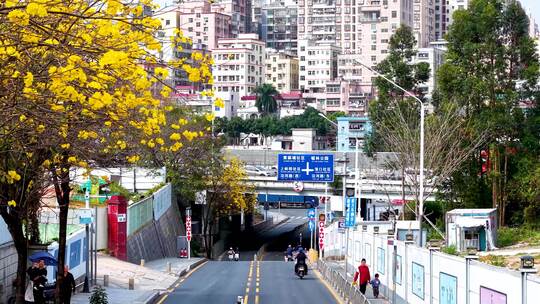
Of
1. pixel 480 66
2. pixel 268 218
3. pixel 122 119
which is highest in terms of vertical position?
pixel 480 66

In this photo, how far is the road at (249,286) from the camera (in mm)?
40719

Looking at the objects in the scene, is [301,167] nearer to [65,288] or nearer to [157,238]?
[157,238]

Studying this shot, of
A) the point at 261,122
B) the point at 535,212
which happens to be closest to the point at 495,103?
the point at 535,212

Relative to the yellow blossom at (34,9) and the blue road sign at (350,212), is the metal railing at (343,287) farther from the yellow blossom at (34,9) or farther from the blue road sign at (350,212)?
the yellow blossom at (34,9)

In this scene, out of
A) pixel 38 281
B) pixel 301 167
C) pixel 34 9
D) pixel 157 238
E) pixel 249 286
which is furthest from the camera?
pixel 301 167

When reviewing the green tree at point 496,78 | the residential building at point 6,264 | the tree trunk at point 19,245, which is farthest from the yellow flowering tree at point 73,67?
the green tree at point 496,78

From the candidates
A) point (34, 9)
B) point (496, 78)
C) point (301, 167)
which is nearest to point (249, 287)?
point (301, 167)

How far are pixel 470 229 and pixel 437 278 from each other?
102 ft

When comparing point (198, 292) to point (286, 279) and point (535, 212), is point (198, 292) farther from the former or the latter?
point (535, 212)

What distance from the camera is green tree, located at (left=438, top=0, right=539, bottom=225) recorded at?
6594cm

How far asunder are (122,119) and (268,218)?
135m

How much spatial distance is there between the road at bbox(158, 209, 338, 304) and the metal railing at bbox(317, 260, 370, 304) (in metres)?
0.48

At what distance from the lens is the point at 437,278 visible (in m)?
25.2

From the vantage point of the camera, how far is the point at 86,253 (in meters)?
40.9
